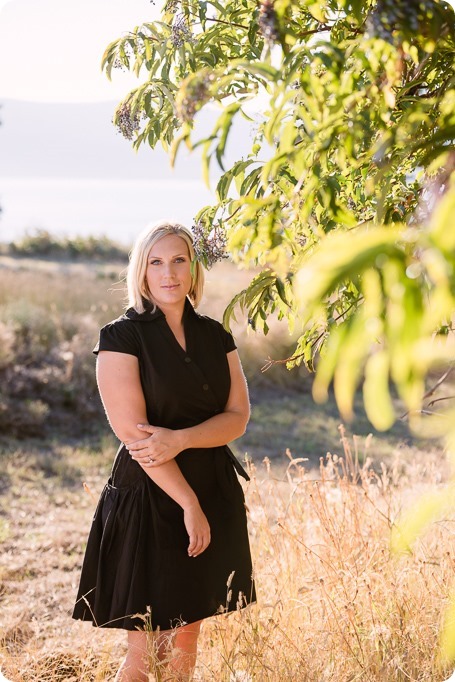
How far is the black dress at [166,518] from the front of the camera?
2.78 m

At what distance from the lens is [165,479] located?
2.70m

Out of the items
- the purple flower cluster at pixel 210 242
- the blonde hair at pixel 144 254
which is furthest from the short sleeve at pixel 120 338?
the purple flower cluster at pixel 210 242

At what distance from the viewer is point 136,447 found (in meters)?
2.67

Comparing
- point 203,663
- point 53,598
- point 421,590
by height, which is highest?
point 421,590

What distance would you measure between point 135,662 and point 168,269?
1398 millimetres

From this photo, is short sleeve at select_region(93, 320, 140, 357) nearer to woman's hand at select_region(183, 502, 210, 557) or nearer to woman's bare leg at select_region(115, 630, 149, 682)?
woman's hand at select_region(183, 502, 210, 557)

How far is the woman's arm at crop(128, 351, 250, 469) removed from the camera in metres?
2.66

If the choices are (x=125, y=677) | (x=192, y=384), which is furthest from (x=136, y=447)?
(x=125, y=677)

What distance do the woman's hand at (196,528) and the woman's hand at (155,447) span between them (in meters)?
0.20

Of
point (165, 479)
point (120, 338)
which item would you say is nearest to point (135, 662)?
point (165, 479)

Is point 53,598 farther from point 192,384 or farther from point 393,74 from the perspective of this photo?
point 393,74

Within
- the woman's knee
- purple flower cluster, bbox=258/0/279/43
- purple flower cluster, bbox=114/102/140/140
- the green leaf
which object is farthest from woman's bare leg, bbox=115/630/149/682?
the green leaf

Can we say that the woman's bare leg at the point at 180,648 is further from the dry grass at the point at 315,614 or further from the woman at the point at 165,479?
the dry grass at the point at 315,614

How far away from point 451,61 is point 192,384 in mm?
1362
